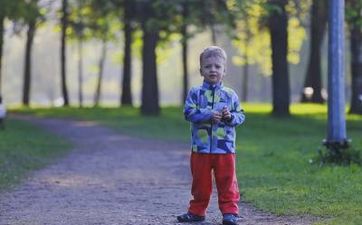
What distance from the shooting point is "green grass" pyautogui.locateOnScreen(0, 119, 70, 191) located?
1230 cm

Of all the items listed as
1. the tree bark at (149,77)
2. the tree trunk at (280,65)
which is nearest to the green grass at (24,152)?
the tree bark at (149,77)

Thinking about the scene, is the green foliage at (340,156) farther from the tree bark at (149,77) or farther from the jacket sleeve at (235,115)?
the tree bark at (149,77)

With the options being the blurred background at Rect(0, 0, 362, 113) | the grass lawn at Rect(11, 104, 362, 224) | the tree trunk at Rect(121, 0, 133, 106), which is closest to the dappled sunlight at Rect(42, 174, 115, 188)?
the grass lawn at Rect(11, 104, 362, 224)

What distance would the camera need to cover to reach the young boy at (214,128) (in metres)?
7.27

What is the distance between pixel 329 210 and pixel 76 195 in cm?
354

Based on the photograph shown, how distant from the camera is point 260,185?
10.7 m

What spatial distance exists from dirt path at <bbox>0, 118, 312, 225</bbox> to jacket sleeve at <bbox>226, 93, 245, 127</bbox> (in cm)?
105

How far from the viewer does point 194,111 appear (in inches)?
286

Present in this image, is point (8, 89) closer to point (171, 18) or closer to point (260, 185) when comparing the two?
point (171, 18)

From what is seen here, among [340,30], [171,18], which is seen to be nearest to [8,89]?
[171,18]

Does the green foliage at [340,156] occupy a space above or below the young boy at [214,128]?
below

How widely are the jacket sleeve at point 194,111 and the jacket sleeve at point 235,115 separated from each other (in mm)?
216

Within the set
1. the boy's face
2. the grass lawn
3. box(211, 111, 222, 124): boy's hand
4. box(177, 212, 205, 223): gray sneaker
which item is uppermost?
the boy's face

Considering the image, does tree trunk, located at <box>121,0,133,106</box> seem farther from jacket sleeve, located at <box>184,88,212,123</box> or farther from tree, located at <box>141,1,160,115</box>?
jacket sleeve, located at <box>184,88,212,123</box>
